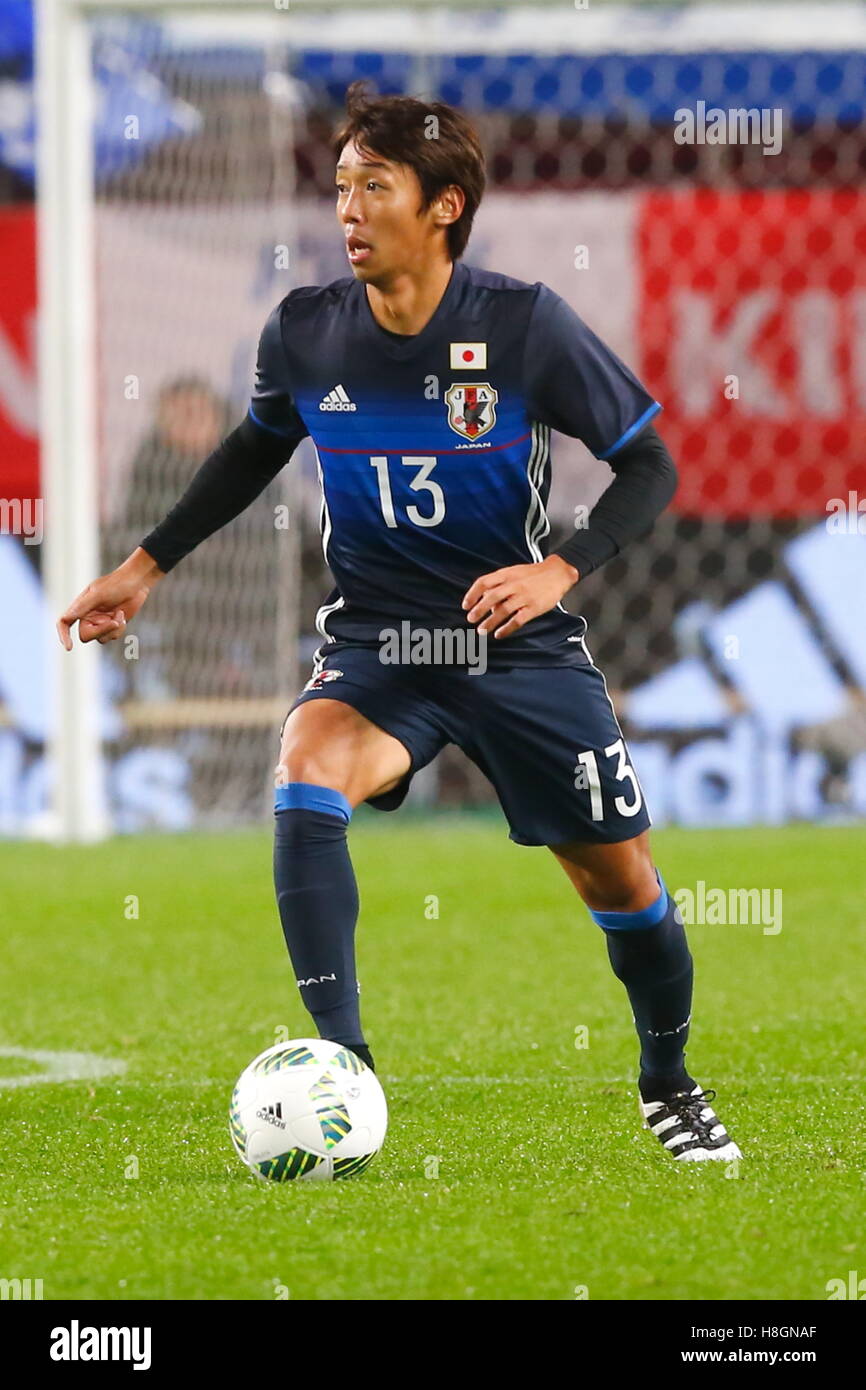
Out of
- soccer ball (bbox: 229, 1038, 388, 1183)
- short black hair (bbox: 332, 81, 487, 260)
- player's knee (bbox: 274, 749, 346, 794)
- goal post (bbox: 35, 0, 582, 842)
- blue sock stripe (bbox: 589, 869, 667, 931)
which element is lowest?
soccer ball (bbox: 229, 1038, 388, 1183)

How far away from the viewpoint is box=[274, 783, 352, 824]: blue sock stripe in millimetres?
3945

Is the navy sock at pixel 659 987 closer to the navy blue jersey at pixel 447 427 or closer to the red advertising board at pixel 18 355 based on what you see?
the navy blue jersey at pixel 447 427

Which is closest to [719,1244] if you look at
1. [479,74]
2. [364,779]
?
[364,779]

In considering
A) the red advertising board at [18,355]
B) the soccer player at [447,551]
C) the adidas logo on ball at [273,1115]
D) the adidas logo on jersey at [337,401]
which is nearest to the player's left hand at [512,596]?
the soccer player at [447,551]

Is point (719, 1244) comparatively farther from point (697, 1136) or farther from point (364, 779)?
point (364, 779)

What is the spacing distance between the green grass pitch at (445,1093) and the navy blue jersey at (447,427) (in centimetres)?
→ 103

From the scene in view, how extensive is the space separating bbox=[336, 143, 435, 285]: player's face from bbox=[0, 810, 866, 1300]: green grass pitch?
5.48ft

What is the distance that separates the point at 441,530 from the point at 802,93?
8212mm

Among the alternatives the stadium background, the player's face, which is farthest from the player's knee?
the stadium background

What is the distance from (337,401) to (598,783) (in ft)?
2.90

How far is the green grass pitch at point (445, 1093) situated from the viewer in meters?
3.15

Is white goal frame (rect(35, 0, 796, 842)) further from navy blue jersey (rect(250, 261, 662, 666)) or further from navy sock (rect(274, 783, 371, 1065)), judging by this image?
navy sock (rect(274, 783, 371, 1065))

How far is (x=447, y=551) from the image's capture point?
416cm

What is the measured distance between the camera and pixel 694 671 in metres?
11.1
